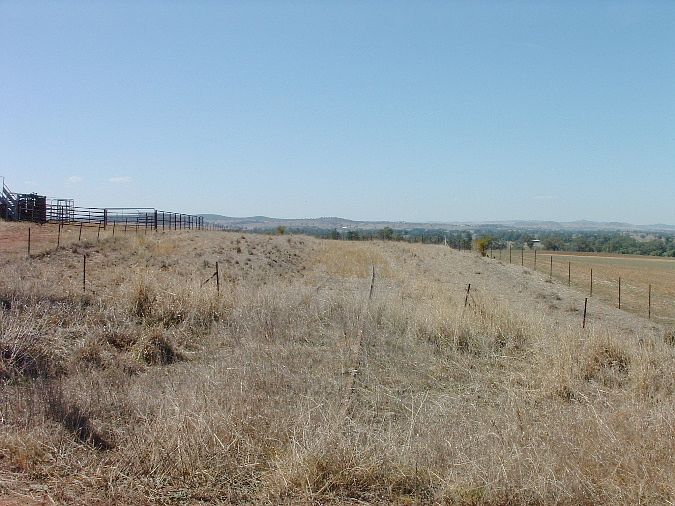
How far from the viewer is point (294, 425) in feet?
20.2

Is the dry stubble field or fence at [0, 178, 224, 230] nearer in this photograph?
the dry stubble field

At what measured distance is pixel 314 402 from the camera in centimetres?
696

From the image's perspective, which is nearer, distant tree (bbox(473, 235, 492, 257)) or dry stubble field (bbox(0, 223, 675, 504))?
dry stubble field (bbox(0, 223, 675, 504))

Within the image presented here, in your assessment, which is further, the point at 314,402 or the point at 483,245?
the point at 483,245

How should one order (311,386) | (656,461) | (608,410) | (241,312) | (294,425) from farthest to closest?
(241,312) < (311,386) < (608,410) < (294,425) < (656,461)

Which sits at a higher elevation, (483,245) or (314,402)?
(483,245)

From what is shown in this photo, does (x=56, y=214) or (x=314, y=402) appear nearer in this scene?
(x=314, y=402)

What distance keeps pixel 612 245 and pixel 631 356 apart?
169 meters

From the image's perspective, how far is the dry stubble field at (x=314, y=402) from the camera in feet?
17.1

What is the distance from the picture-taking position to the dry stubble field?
520 centimetres

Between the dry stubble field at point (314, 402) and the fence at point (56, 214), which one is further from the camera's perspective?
the fence at point (56, 214)

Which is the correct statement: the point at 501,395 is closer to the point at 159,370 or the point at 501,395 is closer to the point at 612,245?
the point at 159,370

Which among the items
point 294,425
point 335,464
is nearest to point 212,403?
point 294,425

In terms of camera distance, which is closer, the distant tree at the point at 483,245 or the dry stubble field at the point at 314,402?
the dry stubble field at the point at 314,402
